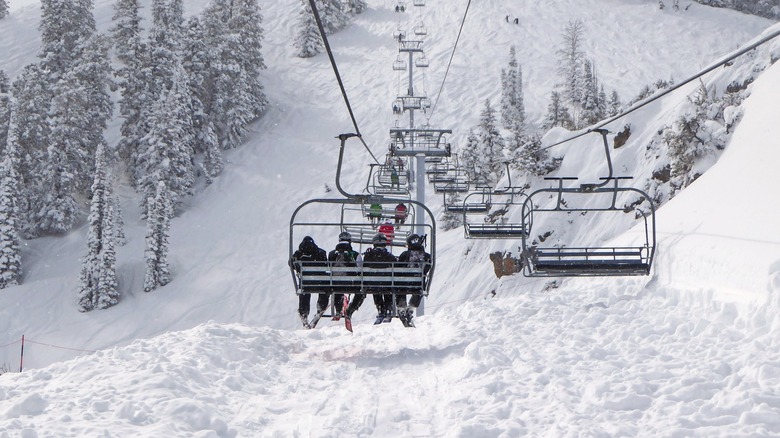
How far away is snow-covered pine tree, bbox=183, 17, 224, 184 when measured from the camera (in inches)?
2012

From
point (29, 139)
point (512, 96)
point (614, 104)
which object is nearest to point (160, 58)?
point (29, 139)

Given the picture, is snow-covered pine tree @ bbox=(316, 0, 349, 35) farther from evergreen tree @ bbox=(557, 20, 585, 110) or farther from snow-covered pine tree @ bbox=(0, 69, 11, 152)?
snow-covered pine tree @ bbox=(0, 69, 11, 152)

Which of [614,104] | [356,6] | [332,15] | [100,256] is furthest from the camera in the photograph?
[356,6]

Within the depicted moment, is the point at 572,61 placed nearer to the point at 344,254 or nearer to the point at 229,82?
the point at 229,82

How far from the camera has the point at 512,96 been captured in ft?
197

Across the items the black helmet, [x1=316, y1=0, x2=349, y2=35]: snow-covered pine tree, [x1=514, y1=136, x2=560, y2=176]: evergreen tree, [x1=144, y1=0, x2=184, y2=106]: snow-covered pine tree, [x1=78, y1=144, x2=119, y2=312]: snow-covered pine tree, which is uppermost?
[x1=316, y1=0, x2=349, y2=35]: snow-covered pine tree

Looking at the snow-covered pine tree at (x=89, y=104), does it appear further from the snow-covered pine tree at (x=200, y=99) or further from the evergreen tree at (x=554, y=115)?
the evergreen tree at (x=554, y=115)

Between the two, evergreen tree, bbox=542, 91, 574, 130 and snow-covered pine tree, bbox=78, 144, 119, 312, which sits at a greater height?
evergreen tree, bbox=542, 91, 574, 130

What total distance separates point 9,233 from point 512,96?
39.8 m

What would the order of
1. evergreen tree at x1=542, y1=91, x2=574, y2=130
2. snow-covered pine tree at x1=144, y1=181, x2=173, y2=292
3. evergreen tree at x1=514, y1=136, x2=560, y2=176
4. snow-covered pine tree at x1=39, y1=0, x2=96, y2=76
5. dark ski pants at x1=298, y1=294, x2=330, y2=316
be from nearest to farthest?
dark ski pants at x1=298, y1=294, x2=330, y2=316
evergreen tree at x1=514, y1=136, x2=560, y2=176
snow-covered pine tree at x1=144, y1=181, x2=173, y2=292
snow-covered pine tree at x1=39, y1=0, x2=96, y2=76
evergreen tree at x1=542, y1=91, x2=574, y2=130

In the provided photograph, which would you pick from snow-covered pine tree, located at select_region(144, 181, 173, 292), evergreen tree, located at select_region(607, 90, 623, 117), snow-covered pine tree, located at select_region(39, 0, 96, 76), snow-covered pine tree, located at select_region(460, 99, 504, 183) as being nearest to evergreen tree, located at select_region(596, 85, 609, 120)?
evergreen tree, located at select_region(607, 90, 623, 117)

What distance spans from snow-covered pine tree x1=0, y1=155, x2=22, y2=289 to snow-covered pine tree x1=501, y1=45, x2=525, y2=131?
3432 cm

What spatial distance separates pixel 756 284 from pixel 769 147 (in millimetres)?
7848

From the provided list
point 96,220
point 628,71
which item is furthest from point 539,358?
point 628,71
